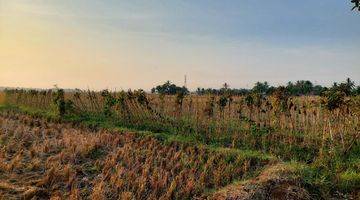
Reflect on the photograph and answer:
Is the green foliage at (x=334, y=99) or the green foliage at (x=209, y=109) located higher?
the green foliage at (x=334, y=99)

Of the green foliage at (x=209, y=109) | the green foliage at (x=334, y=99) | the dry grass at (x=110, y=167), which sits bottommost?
the dry grass at (x=110, y=167)

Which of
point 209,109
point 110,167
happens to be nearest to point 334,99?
point 209,109

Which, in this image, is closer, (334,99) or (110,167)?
(110,167)

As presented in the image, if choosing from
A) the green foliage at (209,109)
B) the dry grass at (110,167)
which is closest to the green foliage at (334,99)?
the dry grass at (110,167)

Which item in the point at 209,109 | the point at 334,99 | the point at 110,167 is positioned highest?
the point at 334,99

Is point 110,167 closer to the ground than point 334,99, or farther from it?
closer to the ground

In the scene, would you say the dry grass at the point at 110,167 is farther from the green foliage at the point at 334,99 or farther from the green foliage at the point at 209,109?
the green foliage at the point at 209,109

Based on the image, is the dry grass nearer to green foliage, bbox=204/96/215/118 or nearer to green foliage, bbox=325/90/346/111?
green foliage, bbox=325/90/346/111

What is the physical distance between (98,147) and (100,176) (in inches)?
109

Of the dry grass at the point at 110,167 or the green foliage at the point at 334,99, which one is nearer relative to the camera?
the dry grass at the point at 110,167

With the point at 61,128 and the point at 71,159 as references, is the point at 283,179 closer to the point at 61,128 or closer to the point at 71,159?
the point at 71,159

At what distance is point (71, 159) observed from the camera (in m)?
12.5

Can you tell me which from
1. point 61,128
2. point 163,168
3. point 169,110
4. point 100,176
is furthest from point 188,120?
point 100,176

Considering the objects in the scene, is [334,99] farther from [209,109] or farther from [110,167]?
[110,167]
